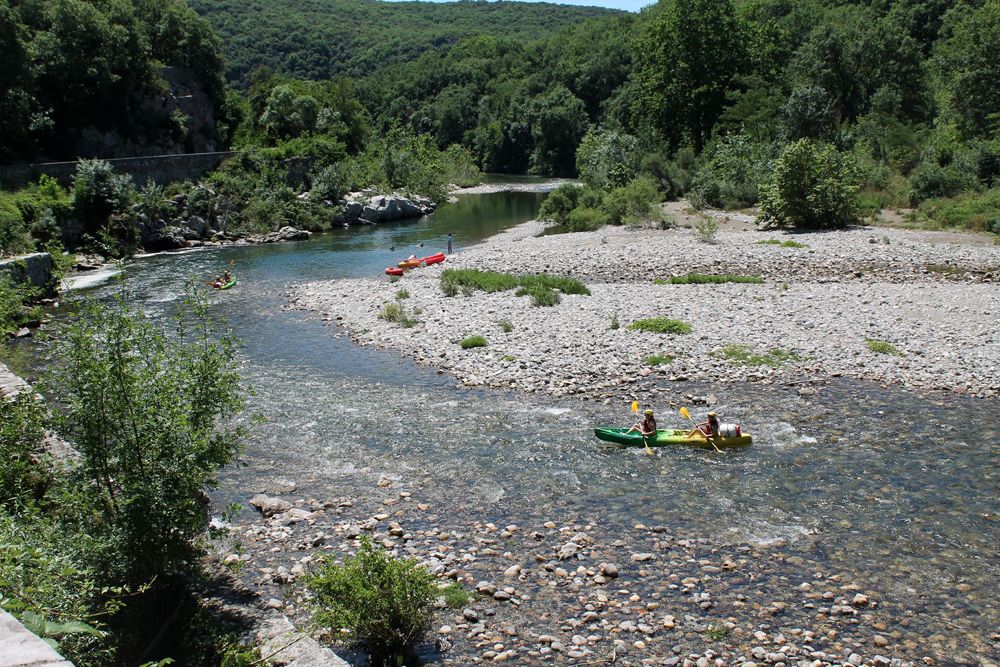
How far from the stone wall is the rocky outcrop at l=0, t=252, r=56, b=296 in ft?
37.3

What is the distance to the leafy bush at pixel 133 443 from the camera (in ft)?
34.2

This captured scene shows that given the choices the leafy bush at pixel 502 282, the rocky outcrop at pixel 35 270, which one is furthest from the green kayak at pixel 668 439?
the rocky outcrop at pixel 35 270

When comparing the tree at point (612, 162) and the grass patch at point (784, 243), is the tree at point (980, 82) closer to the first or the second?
the grass patch at point (784, 243)

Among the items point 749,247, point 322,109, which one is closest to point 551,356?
point 749,247

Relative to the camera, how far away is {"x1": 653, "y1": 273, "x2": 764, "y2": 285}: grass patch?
32.0 metres

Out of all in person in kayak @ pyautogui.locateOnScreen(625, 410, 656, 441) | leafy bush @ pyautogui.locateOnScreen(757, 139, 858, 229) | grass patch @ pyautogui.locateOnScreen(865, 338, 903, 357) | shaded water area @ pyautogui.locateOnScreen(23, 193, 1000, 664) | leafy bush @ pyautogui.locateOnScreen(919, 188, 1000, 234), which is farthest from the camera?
leafy bush @ pyautogui.locateOnScreen(757, 139, 858, 229)

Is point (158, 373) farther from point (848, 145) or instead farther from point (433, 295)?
point (848, 145)

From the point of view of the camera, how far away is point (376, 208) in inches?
2456

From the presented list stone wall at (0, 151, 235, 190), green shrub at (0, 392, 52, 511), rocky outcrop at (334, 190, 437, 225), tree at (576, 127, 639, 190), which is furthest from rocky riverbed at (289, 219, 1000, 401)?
rocky outcrop at (334, 190, 437, 225)

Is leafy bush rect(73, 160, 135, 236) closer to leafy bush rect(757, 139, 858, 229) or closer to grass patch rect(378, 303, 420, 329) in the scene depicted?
grass patch rect(378, 303, 420, 329)

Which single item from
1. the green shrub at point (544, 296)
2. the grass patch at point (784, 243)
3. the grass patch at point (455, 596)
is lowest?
the grass patch at point (455, 596)

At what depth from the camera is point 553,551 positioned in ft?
43.2

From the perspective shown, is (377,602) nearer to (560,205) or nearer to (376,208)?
(560,205)

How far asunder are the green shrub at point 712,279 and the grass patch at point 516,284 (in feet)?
13.3
